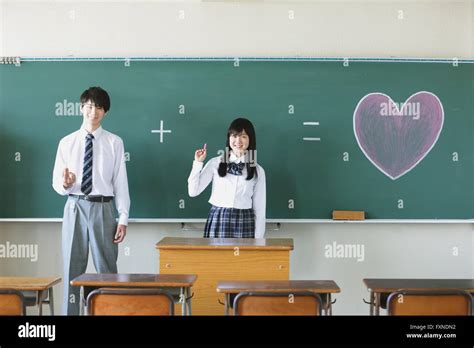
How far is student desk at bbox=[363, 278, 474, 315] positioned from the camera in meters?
2.17

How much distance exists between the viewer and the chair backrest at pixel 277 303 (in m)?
1.98

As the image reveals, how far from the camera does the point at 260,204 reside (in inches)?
142

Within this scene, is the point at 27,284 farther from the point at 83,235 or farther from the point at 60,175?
the point at 60,175

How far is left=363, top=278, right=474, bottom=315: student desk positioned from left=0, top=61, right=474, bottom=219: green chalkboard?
1.55 meters

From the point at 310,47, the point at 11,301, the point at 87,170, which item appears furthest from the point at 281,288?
the point at 310,47

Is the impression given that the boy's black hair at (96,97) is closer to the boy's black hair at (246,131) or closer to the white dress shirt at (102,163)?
the white dress shirt at (102,163)

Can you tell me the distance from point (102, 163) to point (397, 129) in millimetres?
2164

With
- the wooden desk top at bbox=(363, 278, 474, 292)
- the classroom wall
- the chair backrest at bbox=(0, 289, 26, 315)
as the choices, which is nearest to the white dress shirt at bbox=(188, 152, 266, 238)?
the classroom wall

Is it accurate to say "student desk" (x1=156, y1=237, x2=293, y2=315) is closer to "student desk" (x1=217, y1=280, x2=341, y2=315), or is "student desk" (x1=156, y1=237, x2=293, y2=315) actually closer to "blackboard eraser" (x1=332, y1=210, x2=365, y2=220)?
"student desk" (x1=217, y1=280, x2=341, y2=315)

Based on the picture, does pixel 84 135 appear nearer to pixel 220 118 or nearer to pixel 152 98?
pixel 152 98

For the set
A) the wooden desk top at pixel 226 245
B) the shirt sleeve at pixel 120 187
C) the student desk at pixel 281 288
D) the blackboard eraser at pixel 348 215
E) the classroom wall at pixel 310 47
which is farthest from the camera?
the classroom wall at pixel 310 47

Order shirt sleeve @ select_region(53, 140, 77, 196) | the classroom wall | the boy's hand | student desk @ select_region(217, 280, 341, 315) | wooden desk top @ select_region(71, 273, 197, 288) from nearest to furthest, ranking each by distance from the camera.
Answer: student desk @ select_region(217, 280, 341, 315)
wooden desk top @ select_region(71, 273, 197, 288)
the boy's hand
shirt sleeve @ select_region(53, 140, 77, 196)
the classroom wall

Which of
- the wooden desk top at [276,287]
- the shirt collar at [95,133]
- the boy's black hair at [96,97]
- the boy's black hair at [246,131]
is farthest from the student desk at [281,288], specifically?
the boy's black hair at [96,97]

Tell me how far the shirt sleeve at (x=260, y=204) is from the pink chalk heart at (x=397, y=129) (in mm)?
854
